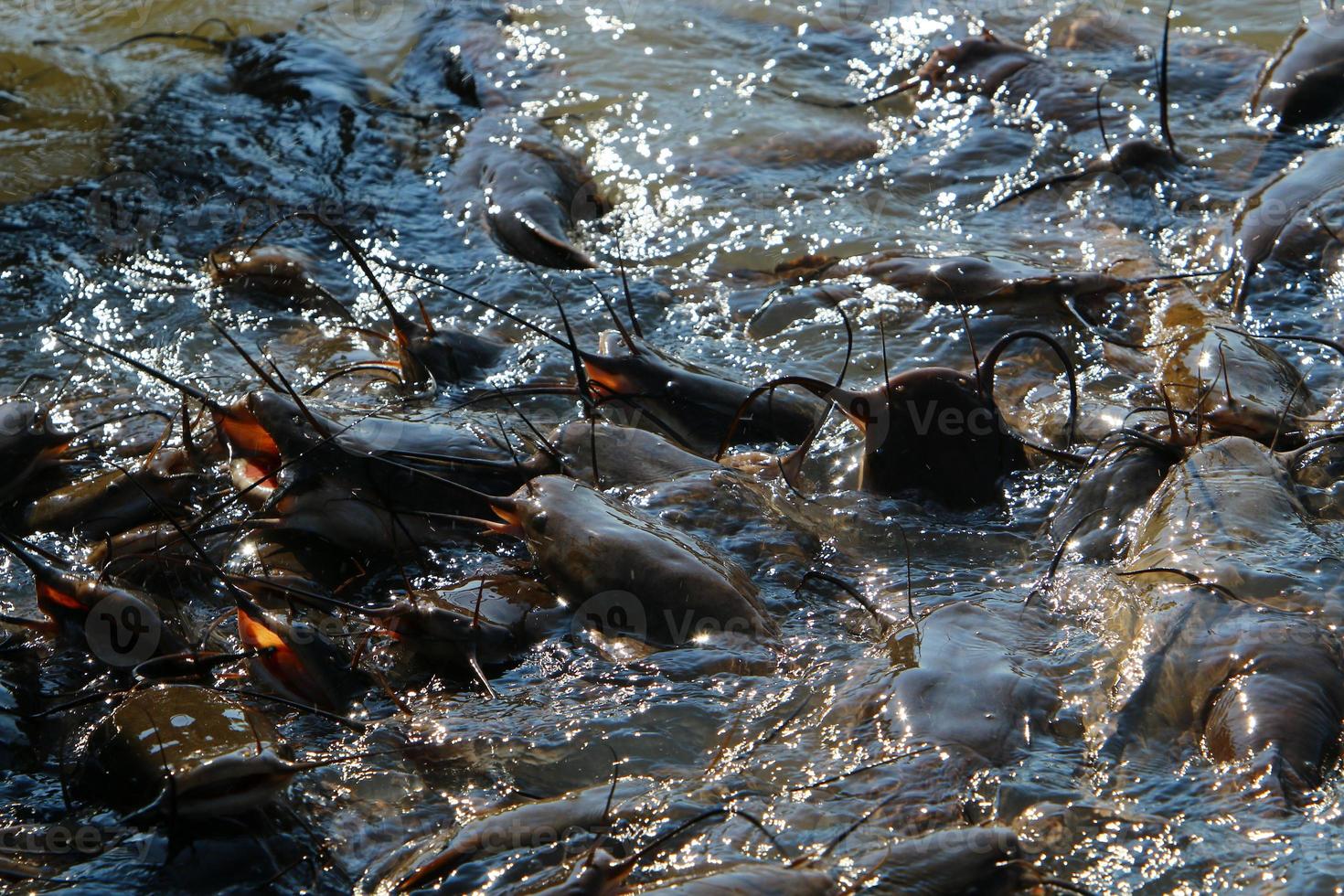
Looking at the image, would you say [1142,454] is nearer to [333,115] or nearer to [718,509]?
[718,509]

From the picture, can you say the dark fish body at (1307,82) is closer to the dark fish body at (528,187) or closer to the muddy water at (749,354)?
the muddy water at (749,354)

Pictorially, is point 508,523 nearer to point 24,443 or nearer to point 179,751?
point 179,751

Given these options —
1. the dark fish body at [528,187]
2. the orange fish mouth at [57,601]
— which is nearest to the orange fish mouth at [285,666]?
the orange fish mouth at [57,601]

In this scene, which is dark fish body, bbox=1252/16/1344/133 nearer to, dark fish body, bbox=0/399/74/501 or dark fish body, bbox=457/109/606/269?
dark fish body, bbox=457/109/606/269

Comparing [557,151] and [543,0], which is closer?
[557,151]

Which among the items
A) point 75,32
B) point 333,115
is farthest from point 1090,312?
point 75,32

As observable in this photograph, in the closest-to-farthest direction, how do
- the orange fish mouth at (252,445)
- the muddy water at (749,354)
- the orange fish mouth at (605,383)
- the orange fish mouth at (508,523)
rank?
the muddy water at (749,354) < the orange fish mouth at (508,523) < the orange fish mouth at (252,445) < the orange fish mouth at (605,383)

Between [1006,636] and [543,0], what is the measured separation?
6.04 metres

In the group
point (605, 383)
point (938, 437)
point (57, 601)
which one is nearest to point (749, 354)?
point (605, 383)

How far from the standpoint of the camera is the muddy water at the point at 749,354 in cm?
222

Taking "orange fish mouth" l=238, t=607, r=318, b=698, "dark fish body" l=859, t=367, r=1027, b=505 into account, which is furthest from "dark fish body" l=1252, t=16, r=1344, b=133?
"orange fish mouth" l=238, t=607, r=318, b=698

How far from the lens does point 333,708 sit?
8.45 feet

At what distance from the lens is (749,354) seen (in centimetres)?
419

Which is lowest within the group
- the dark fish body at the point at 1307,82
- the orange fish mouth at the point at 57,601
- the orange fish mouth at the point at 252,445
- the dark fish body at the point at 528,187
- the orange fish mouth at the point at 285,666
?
the orange fish mouth at the point at 285,666
